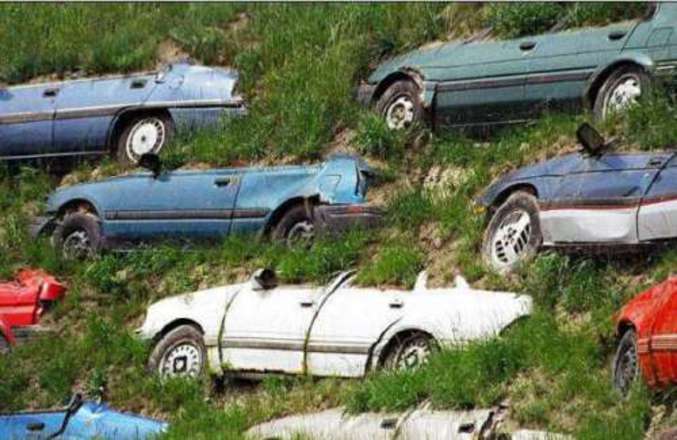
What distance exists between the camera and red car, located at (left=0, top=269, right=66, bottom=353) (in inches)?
849

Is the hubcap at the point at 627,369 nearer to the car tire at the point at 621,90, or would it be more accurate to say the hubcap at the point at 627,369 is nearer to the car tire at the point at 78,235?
the car tire at the point at 621,90

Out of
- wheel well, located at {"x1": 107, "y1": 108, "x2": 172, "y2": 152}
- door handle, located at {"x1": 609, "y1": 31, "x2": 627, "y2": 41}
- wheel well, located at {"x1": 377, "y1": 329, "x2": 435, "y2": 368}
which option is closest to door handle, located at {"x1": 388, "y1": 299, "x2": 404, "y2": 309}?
wheel well, located at {"x1": 377, "y1": 329, "x2": 435, "y2": 368}

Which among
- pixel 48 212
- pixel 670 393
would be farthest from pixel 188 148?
pixel 670 393

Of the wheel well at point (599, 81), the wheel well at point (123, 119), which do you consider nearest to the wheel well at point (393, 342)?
the wheel well at point (599, 81)

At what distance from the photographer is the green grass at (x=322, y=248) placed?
1741 cm

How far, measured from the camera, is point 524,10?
22500 millimetres

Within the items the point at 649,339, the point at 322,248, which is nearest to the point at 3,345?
the point at 322,248

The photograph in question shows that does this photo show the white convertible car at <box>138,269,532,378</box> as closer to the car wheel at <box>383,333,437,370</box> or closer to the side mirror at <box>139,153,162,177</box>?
the car wheel at <box>383,333,437,370</box>

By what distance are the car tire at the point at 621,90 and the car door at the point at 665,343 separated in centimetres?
→ 426

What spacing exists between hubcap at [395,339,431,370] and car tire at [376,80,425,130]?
388cm

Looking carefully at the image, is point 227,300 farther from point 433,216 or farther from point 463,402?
point 463,402

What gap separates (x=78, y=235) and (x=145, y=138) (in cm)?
161

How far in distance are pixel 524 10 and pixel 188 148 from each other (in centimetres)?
378

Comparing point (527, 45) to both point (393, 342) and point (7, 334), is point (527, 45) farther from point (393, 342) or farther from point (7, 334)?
point (7, 334)
